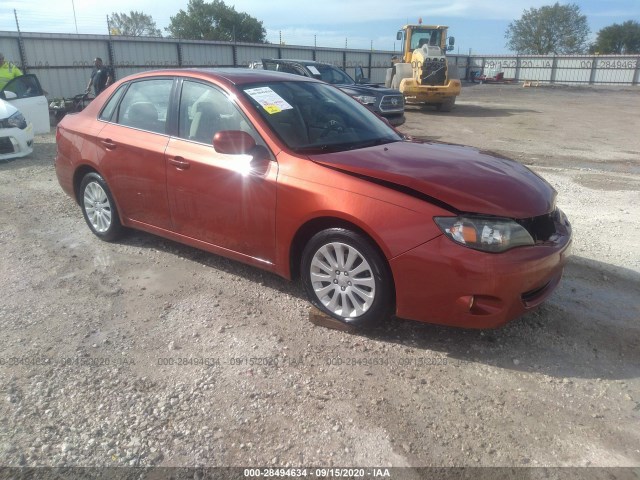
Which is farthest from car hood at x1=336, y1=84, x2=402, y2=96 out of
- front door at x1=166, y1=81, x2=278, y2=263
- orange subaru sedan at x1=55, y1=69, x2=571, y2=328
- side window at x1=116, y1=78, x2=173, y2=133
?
front door at x1=166, y1=81, x2=278, y2=263

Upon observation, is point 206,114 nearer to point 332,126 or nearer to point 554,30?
point 332,126

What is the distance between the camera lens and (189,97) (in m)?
4.25

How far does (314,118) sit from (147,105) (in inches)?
62.7

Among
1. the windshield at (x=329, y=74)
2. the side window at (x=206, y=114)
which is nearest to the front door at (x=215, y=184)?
the side window at (x=206, y=114)

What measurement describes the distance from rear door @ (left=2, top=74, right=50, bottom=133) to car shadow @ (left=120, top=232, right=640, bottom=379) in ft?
29.8

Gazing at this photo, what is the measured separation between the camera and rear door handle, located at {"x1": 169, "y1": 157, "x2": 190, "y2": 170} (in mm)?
4070

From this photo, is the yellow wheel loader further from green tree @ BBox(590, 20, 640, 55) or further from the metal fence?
green tree @ BBox(590, 20, 640, 55)

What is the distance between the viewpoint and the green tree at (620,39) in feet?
237

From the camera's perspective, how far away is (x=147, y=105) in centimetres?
460

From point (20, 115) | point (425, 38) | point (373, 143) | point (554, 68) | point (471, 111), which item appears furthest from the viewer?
point (554, 68)

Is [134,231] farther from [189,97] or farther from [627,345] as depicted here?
[627,345]

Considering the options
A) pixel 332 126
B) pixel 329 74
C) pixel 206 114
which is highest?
pixel 329 74

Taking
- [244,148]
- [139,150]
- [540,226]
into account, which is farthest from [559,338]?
[139,150]

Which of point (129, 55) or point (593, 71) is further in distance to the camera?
point (593, 71)
